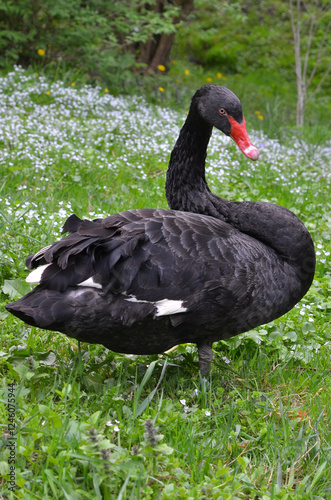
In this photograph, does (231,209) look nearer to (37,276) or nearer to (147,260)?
(147,260)

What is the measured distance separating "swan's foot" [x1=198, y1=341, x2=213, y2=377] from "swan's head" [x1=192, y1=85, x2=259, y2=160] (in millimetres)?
1036

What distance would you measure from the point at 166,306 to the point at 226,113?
3.85ft

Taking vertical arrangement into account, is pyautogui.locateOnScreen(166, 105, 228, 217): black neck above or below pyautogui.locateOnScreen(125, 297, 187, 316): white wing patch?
above

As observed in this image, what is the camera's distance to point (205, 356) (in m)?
2.80

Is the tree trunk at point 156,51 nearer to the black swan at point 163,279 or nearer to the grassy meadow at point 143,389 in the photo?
the grassy meadow at point 143,389

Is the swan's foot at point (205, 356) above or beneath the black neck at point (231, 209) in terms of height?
beneath

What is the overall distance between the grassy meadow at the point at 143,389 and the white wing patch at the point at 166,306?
0.27m

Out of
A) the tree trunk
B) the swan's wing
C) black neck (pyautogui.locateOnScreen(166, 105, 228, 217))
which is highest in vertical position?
the tree trunk

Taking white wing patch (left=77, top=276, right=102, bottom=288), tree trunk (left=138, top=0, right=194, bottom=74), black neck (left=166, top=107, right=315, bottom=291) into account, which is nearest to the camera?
white wing patch (left=77, top=276, right=102, bottom=288)

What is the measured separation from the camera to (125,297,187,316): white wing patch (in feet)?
7.98

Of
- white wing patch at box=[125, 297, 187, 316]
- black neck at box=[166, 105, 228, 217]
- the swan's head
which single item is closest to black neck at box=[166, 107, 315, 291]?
black neck at box=[166, 105, 228, 217]

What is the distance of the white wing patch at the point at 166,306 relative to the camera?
2.43m

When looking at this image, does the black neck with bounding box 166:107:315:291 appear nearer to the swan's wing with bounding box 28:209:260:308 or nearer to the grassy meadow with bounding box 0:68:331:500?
Answer: the swan's wing with bounding box 28:209:260:308

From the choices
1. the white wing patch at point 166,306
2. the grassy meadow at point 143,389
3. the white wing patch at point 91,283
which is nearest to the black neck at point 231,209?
the grassy meadow at point 143,389
